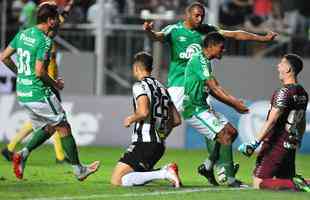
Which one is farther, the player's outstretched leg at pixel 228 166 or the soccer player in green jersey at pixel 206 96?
the soccer player in green jersey at pixel 206 96

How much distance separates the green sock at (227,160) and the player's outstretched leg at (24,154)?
2.37 metres

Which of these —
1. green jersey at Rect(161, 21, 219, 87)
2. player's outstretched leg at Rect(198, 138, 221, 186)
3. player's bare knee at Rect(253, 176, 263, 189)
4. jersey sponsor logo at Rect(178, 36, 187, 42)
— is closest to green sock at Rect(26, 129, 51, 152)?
player's outstretched leg at Rect(198, 138, 221, 186)

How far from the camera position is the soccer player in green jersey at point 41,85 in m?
13.5

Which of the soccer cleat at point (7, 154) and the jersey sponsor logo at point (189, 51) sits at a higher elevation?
the jersey sponsor logo at point (189, 51)

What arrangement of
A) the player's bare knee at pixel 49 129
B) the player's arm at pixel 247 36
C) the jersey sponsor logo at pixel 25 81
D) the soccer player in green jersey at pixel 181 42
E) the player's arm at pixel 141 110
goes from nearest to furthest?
the player's arm at pixel 141 110
the jersey sponsor logo at pixel 25 81
the player's bare knee at pixel 49 129
the player's arm at pixel 247 36
the soccer player in green jersey at pixel 181 42

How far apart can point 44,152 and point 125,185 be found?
20.1ft

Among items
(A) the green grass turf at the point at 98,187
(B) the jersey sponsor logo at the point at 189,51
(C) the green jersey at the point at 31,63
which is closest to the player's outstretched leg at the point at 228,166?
(A) the green grass turf at the point at 98,187

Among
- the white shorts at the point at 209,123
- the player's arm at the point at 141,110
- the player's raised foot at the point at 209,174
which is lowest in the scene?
the player's raised foot at the point at 209,174

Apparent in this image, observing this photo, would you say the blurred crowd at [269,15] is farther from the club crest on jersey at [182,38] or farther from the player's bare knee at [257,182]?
the player's bare knee at [257,182]

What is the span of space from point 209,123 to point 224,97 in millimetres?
463

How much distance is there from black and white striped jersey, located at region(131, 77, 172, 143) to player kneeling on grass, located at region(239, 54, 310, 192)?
1.22m

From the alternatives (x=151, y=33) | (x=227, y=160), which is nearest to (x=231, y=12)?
(x=151, y=33)

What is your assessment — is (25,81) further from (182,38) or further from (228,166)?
(182,38)

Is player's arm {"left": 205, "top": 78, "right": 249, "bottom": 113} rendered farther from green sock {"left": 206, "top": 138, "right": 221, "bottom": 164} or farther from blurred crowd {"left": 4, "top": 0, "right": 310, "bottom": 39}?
blurred crowd {"left": 4, "top": 0, "right": 310, "bottom": 39}
